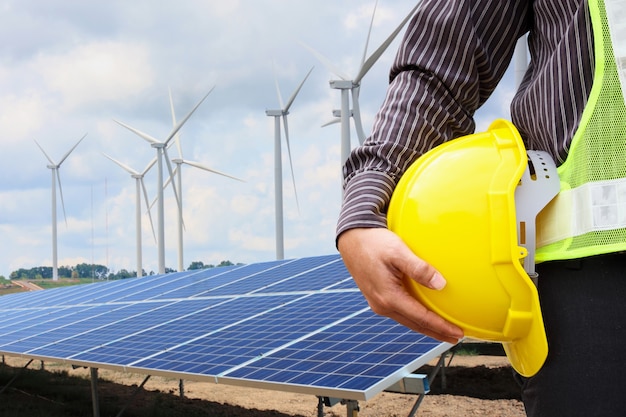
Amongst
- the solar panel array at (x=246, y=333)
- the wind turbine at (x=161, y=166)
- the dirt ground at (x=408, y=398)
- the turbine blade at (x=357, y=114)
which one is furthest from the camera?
the wind turbine at (x=161, y=166)

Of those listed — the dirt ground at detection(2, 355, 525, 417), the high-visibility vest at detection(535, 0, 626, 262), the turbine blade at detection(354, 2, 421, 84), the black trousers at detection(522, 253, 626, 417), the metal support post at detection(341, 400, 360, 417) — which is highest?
the turbine blade at detection(354, 2, 421, 84)

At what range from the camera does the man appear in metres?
1.65

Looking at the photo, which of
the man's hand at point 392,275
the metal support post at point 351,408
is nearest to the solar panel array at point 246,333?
the metal support post at point 351,408

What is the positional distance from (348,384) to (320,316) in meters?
2.96

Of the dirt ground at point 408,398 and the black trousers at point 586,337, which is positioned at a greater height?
the black trousers at point 586,337

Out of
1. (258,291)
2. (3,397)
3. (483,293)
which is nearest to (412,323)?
(483,293)

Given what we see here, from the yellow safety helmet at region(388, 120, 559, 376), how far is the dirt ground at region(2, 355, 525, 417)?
12.7 m

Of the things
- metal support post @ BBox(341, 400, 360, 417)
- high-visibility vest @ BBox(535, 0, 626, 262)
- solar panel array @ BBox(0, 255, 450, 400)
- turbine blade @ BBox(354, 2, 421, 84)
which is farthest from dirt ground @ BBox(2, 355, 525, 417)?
high-visibility vest @ BBox(535, 0, 626, 262)

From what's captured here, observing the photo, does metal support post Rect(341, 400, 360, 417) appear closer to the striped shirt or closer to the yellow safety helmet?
the striped shirt

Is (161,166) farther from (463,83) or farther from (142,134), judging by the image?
(463,83)

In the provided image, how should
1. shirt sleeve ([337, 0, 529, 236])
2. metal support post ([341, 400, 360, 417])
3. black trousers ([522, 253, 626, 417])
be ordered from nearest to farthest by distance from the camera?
black trousers ([522, 253, 626, 417])
shirt sleeve ([337, 0, 529, 236])
metal support post ([341, 400, 360, 417])

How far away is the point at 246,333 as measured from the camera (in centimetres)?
858

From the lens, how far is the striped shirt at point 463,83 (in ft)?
6.24

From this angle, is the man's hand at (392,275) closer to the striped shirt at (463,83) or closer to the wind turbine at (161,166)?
the striped shirt at (463,83)
